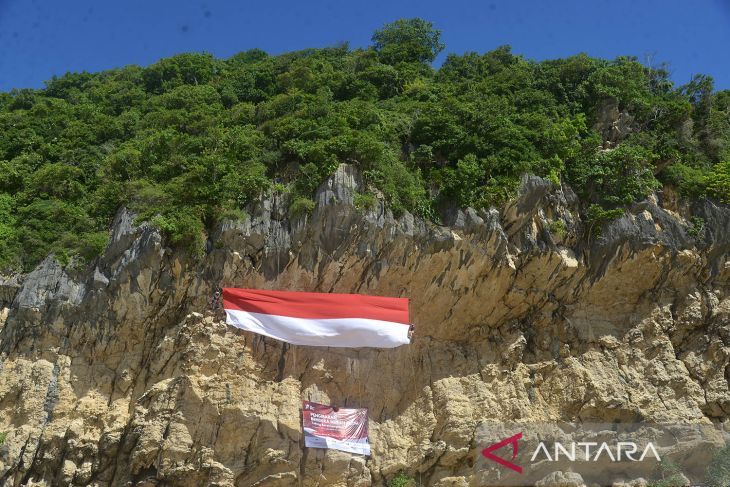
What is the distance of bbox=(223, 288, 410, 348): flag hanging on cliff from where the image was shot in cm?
1436

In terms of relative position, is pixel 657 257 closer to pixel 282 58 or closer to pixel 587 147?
pixel 587 147

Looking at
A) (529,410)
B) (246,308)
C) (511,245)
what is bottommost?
(529,410)

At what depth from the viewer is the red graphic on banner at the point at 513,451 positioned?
14586 millimetres

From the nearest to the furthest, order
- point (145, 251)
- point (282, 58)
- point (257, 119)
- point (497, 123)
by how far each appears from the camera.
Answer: point (145, 251) < point (497, 123) < point (257, 119) < point (282, 58)

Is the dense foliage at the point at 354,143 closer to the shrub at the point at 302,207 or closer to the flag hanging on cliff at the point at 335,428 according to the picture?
the shrub at the point at 302,207

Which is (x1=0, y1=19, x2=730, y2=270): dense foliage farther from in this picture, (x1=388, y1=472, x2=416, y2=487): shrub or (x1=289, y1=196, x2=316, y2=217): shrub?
(x1=388, y1=472, x2=416, y2=487): shrub

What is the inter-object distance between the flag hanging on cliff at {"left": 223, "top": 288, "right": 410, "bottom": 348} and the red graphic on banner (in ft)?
8.55

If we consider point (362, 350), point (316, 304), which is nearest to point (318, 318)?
point (316, 304)

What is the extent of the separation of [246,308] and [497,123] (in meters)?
7.57

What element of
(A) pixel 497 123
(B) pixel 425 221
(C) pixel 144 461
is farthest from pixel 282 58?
(C) pixel 144 461

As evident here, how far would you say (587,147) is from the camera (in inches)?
722

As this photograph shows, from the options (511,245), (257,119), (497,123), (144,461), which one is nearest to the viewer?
(144,461)

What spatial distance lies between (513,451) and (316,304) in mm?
4714

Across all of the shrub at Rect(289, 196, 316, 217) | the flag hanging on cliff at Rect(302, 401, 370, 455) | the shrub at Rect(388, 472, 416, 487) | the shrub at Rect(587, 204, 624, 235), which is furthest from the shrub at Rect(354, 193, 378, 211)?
the shrub at Rect(388, 472, 416, 487)
